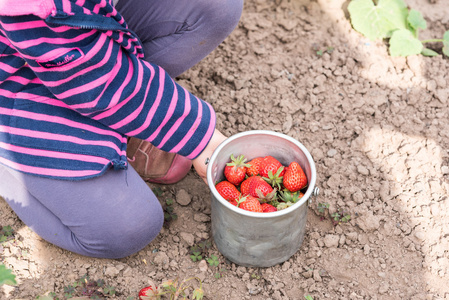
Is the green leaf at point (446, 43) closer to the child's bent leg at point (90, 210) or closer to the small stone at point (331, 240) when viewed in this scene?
the small stone at point (331, 240)

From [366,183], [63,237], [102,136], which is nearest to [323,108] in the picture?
[366,183]

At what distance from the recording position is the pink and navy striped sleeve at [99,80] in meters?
1.29

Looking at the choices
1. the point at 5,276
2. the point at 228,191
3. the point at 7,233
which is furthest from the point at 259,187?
the point at 7,233

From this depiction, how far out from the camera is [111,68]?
1403mm

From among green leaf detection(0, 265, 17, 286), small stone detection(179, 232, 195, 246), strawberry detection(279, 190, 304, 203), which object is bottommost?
small stone detection(179, 232, 195, 246)

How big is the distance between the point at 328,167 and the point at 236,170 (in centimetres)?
48

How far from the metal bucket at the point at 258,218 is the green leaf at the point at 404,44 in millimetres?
939

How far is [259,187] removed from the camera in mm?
1570

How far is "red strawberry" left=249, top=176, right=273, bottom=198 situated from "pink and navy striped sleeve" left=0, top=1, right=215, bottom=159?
22 centimetres

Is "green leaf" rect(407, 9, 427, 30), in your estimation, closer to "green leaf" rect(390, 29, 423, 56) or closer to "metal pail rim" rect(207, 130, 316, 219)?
"green leaf" rect(390, 29, 423, 56)

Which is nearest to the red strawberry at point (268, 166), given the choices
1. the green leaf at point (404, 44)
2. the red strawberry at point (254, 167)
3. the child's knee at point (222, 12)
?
the red strawberry at point (254, 167)

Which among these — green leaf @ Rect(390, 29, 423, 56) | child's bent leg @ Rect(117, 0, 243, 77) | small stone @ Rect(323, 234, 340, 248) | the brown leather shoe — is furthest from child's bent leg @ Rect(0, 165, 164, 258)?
green leaf @ Rect(390, 29, 423, 56)

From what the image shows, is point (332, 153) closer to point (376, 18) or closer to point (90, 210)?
point (376, 18)

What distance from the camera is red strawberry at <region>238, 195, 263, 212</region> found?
150 centimetres
